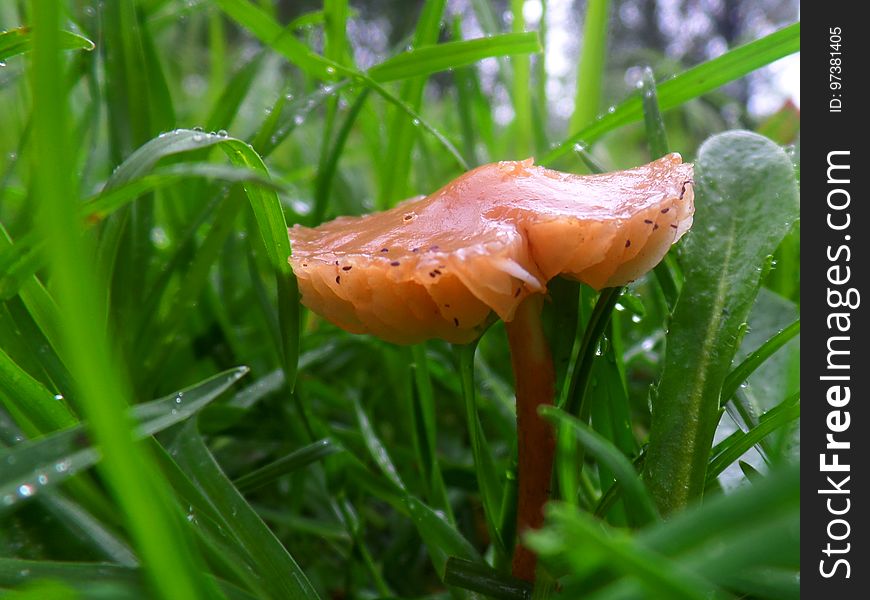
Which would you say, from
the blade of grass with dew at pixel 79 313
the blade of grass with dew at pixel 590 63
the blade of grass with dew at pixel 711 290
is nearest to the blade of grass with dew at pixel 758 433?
the blade of grass with dew at pixel 711 290

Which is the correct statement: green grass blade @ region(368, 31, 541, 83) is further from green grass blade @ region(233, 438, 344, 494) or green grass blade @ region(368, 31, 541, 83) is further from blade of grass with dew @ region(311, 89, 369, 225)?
green grass blade @ region(233, 438, 344, 494)

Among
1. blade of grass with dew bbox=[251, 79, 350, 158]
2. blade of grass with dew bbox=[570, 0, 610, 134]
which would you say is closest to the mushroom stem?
blade of grass with dew bbox=[251, 79, 350, 158]

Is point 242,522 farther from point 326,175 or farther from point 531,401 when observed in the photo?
point 326,175

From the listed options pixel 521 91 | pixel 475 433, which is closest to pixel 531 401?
pixel 475 433

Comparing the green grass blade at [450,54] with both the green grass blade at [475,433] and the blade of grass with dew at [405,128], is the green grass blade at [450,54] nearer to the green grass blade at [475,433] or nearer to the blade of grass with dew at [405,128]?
the blade of grass with dew at [405,128]

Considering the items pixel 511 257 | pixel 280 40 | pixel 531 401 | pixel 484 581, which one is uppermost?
pixel 280 40
